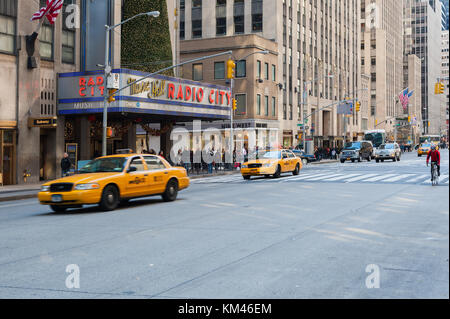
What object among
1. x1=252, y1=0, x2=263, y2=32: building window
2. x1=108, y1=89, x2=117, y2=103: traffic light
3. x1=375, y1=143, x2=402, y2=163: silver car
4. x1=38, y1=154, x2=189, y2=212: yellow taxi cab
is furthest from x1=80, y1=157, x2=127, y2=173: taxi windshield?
x1=252, y1=0, x2=263, y2=32: building window

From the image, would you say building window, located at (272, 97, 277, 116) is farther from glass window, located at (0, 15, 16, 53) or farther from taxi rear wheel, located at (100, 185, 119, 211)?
taxi rear wheel, located at (100, 185, 119, 211)

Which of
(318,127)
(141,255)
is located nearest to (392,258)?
(141,255)

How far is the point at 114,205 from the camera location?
1605 centimetres

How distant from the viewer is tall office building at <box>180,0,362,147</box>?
58.1m

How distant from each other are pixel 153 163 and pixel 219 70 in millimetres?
41913

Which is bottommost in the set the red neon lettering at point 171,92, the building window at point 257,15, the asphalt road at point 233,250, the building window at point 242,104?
the asphalt road at point 233,250

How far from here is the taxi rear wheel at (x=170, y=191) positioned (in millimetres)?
18172

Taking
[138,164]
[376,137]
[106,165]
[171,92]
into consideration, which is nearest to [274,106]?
[376,137]

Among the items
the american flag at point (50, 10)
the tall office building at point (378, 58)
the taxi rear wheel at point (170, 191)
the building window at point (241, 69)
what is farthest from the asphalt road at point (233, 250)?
the tall office building at point (378, 58)

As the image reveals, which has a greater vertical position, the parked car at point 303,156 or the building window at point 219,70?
the building window at point 219,70

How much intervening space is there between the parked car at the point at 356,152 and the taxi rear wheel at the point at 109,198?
42.3 m

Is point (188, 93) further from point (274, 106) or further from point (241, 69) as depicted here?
point (274, 106)

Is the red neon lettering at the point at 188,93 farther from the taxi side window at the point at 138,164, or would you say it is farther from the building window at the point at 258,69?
the building window at the point at 258,69

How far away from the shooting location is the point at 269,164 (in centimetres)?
3008
